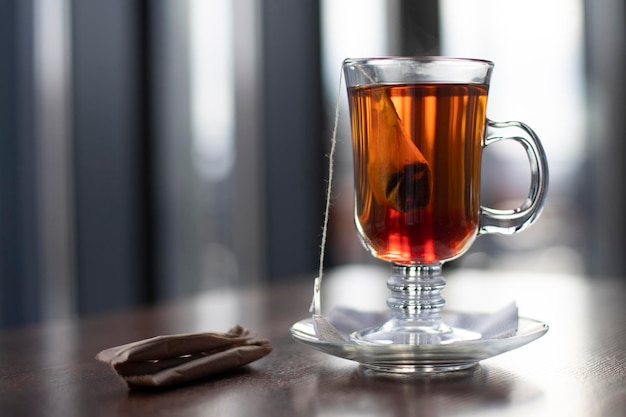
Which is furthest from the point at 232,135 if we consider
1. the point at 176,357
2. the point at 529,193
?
the point at 176,357

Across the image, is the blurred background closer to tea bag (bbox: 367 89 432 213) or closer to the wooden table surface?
the wooden table surface

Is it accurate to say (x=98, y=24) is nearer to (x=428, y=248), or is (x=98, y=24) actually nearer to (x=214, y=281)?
(x=214, y=281)

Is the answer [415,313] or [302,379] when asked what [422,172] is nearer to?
[415,313]

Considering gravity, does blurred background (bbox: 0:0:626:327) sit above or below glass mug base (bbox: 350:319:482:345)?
above

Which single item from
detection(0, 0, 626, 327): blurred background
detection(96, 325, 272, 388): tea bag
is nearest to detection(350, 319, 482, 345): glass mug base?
detection(96, 325, 272, 388): tea bag

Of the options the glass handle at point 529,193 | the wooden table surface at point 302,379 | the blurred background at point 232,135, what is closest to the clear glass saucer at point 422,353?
the wooden table surface at point 302,379
